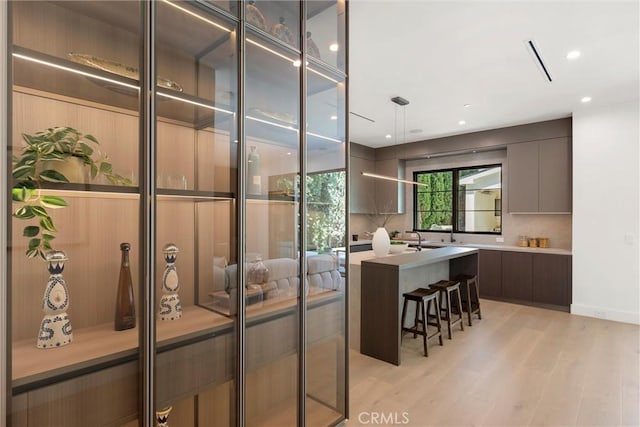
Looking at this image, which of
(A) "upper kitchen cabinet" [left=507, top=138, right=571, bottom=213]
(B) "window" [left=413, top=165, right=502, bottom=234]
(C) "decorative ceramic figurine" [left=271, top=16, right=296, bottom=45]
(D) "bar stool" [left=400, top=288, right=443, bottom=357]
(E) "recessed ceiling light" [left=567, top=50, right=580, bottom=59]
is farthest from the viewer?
(B) "window" [left=413, top=165, right=502, bottom=234]

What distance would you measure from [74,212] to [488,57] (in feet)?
11.5

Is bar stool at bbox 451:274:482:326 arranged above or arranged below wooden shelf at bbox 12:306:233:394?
below

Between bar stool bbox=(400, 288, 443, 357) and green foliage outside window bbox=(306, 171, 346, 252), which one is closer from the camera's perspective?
green foliage outside window bbox=(306, 171, 346, 252)

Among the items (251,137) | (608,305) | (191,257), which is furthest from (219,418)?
(608,305)

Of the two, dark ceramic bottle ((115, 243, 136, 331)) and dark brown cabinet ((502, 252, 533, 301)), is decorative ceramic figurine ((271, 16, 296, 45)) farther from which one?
dark brown cabinet ((502, 252, 533, 301))

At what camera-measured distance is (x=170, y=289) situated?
150 cm

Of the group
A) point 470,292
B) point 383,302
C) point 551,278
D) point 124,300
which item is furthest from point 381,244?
point 551,278

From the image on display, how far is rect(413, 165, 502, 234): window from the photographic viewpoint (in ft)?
20.4

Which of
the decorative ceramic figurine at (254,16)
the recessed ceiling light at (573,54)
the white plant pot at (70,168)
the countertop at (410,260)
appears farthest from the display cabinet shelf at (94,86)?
the recessed ceiling light at (573,54)

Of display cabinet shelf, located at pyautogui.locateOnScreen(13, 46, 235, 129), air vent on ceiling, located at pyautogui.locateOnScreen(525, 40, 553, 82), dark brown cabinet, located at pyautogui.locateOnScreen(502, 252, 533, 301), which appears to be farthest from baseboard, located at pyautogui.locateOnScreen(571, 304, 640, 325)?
display cabinet shelf, located at pyautogui.locateOnScreen(13, 46, 235, 129)

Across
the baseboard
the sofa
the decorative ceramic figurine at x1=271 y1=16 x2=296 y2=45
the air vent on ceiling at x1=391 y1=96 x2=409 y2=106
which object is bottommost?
the baseboard

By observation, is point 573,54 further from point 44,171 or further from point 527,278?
point 44,171

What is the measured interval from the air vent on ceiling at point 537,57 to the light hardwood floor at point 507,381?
9.55 ft

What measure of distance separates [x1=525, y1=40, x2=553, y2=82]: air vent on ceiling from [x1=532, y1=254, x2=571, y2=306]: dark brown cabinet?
2776 mm
